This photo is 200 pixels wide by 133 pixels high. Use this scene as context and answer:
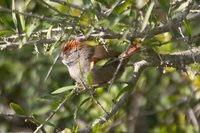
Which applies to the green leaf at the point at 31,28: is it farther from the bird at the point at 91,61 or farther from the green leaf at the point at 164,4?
the bird at the point at 91,61

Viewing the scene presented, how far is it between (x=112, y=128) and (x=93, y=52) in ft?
3.44

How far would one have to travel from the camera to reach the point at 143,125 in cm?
687

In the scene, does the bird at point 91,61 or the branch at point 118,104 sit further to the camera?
the bird at point 91,61

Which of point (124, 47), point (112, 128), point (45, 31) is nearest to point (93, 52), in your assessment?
point (112, 128)

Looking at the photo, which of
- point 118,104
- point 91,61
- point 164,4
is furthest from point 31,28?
point 91,61

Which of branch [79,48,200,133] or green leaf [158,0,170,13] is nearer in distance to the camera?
green leaf [158,0,170,13]

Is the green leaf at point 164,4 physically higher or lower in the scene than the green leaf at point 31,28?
lower

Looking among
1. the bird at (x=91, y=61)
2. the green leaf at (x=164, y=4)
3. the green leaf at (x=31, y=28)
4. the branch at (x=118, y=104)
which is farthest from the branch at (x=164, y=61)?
the green leaf at (x=31, y=28)

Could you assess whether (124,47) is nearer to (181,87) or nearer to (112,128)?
(112,128)

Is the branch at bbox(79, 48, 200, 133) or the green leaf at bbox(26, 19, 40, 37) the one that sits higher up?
the green leaf at bbox(26, 19, 40, 37)

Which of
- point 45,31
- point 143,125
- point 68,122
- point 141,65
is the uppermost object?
point 45,31

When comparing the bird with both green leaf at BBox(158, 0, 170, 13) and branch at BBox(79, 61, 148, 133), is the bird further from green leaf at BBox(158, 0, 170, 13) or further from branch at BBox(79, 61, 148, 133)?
green leaf at BBox(158, 0, 170, 13)

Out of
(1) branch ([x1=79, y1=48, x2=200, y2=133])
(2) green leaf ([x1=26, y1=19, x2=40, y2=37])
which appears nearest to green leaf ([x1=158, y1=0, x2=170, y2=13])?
(2) green leaf ([x1=26, y1=19, x2=40, y2=37])

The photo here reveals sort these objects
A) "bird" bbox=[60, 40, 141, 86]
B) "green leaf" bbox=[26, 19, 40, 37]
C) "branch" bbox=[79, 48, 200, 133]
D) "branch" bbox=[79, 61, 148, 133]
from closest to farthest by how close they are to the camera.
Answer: "green leaf" bbox=[26, 19, 40, 37] → "branch" bbox=[79, 61, 148, 133] → "branch" bbox=[79, 48, 200, 133] → "bird" bbox=[60, 40, 141, 86]
